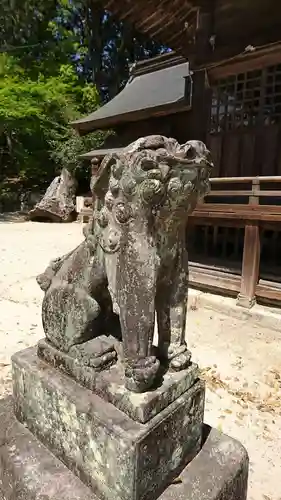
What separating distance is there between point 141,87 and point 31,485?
10.6 meters

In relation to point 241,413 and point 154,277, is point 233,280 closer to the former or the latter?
point 241,413

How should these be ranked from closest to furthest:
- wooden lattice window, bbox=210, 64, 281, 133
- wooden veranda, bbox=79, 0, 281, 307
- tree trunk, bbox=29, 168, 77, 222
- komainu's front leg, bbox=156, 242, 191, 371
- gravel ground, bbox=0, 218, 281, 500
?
komainu's front leg, bbox=156, 242, 191, 371, gravel ground, bbox=0, 218, 281, 500, wooden veranda, bbox=79, 0, 281, 307, wooden lattice window, bbox=210, 64, 281, 133, tree trunk, bbox=29, 168, 77, 222

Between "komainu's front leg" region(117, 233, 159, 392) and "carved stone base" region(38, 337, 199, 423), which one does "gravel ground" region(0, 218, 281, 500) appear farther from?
"komainu's front leg" region(117, 233, 159, 392)

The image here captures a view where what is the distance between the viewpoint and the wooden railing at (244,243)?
4797mm

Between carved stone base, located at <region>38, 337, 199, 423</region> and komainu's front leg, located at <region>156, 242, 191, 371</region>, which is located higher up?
komainu's front leg, located at <region>156, 242, 191, 371</region>

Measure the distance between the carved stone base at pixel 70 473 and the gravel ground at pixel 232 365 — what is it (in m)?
0.89

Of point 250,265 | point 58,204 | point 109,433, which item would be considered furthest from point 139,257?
point 58,204

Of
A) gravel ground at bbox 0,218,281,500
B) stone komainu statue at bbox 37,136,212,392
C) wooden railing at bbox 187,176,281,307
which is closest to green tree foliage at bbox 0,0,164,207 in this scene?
wooden railing at bbox 187,176,281,307

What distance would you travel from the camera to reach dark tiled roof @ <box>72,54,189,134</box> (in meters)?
7.59

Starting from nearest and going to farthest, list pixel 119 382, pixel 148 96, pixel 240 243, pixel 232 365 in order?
pixel 119 382 → pixel 232 365 → pixel 240 243 → pixel 148 96

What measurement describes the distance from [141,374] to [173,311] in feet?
0.98

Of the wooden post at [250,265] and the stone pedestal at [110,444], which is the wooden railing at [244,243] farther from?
the stone pedestal at [110,444]

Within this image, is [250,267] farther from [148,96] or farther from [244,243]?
[148,96]

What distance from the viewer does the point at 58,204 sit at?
13586 millimetres
